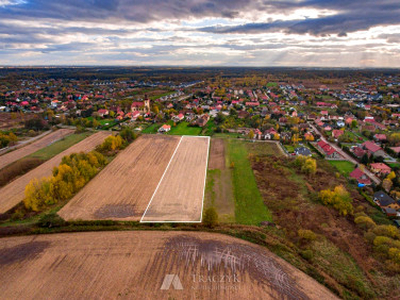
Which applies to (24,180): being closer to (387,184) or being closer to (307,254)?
(307,254)

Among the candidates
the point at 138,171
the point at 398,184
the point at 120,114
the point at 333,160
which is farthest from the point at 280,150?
the point at 120,114

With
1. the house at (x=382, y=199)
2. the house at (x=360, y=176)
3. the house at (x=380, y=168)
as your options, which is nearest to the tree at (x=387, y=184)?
the house at (x=360, y=176)

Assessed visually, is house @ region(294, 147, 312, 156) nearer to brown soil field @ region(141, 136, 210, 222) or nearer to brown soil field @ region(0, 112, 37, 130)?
brown soil field @ region(141, 136, 210, 222)

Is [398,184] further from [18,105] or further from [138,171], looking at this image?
[18,105]

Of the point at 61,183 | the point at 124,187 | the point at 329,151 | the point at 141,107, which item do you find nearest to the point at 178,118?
the point at 141,107

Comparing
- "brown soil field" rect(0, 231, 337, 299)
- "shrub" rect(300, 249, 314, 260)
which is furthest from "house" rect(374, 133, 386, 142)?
"brown soil field" rect(0, 231, 337, 299)

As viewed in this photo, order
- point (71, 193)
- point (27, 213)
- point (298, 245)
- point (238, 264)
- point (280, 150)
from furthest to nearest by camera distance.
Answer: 1. point (280, 150)
2. point (71, 193)
3. point (27, 213)
4. point (298, 245)
5. point (238, 264)
